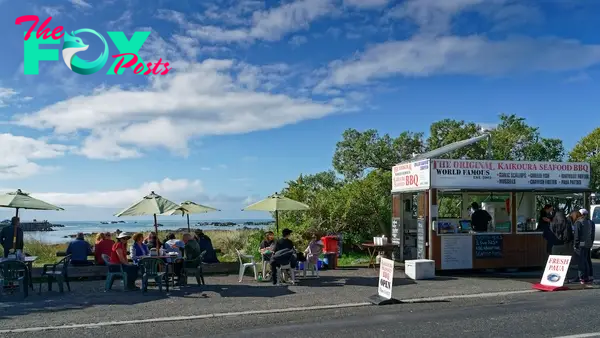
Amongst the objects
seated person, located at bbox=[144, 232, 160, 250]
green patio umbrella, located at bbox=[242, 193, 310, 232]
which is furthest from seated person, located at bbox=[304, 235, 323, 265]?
seated person, located at bbox=[144, 232, 160, 250]

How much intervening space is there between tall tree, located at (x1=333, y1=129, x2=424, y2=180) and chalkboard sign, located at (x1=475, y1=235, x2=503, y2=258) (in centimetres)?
1603

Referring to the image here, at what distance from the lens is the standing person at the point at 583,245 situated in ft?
42.5

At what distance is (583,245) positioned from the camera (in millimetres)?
13109

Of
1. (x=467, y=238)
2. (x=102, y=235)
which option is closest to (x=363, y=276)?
(x=467, y=238)

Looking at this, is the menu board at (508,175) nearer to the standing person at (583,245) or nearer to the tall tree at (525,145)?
the standing person at (583,245)

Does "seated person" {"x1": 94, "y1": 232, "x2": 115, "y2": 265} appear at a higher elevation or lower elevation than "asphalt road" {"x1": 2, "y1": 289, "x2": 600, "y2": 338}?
higher

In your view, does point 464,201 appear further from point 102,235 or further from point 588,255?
point 102,235

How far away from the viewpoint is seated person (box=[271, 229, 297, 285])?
13.1 meters

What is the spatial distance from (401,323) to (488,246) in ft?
25.7

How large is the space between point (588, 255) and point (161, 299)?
9254mm

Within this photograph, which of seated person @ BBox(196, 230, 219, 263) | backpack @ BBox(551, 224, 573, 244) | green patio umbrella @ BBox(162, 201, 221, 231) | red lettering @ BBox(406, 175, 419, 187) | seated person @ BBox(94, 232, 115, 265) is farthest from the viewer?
green patio umbrella @ BBox(162, 201, 221, 231)

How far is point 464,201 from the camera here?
1880 cm

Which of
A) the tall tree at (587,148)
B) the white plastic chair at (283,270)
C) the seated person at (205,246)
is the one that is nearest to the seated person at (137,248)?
the seated person at (205,246)

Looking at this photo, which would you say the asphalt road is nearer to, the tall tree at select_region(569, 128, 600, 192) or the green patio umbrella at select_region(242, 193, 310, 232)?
the green patio umbrella at select_region(242, 193, 310, 232)
